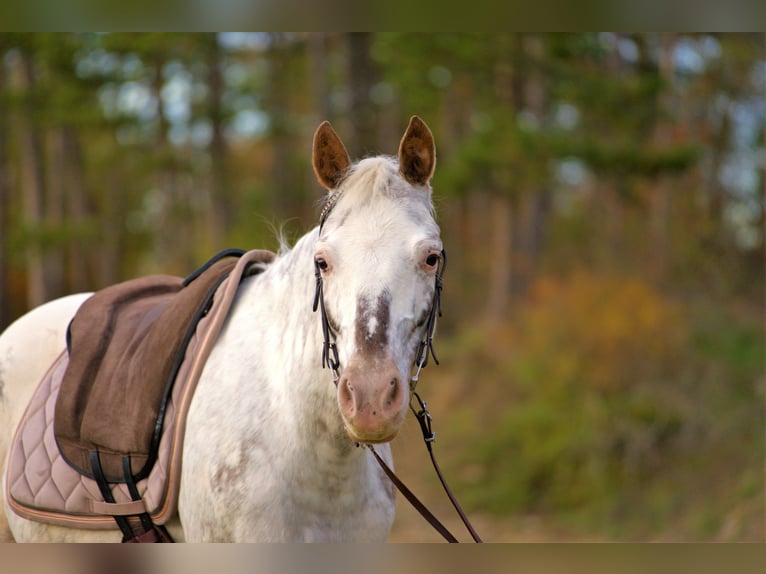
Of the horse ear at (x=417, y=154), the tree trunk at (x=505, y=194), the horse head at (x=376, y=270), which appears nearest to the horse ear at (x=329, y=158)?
the horse head at (x=376, y=270)

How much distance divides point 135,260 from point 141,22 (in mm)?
22160

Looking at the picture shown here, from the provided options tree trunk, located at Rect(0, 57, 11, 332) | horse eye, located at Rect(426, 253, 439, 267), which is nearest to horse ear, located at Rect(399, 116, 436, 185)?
horse eye, located at Rect(426, 253, 439, 267)

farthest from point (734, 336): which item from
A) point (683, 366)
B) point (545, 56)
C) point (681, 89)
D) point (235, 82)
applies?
point (235, 82)

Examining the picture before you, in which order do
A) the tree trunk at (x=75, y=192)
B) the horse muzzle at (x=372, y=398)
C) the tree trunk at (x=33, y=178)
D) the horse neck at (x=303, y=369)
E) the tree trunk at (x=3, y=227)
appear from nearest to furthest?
the horse muzzle at (x=372, y=398), the horse neck at (x=303, y=369), the tree trunk at (x=3, y=227), the tree trunk at (x=33, y=178), the tree trunk at (x=75, y=192)

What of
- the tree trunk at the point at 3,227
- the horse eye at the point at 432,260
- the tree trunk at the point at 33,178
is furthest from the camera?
the tree trunk at the point at 33,178

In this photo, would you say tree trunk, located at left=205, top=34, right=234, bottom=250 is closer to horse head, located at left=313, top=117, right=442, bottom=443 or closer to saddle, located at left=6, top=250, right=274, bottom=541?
saddle, located at left=6, top=250, right=274, bottom=541

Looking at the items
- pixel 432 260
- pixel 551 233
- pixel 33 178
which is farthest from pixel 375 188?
pixel 551 233

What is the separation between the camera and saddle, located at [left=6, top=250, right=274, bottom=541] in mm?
3033

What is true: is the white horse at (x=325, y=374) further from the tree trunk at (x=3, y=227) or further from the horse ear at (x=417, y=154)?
the tree trunk at (x=3, y=227)

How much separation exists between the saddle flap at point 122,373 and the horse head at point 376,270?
840 mm

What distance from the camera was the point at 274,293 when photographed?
3.06 metres

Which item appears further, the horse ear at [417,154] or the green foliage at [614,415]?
the green foliage at [614,415]

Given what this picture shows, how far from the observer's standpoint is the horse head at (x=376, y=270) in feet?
7.55

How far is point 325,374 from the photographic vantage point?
2.74 meters
